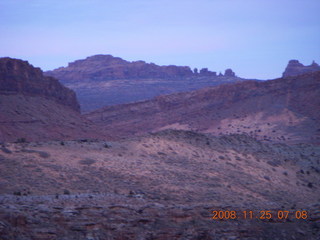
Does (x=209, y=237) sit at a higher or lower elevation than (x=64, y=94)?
lower

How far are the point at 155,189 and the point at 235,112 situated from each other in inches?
1628

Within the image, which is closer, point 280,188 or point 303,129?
point 280,188

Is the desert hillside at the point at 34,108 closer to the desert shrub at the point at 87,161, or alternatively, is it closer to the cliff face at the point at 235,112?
the cliff face at the point at 235,112

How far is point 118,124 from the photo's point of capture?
2312 inches

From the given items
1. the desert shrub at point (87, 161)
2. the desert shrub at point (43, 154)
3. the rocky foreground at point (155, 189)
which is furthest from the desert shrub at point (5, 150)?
the desert shrub at point (87, 161)

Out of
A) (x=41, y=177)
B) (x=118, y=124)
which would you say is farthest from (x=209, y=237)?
(x=118, y=124)

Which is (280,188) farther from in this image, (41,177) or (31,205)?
(31,205)

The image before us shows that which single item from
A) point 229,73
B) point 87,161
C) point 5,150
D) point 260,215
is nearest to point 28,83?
point 5,150

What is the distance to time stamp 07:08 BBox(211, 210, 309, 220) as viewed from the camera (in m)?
12.6

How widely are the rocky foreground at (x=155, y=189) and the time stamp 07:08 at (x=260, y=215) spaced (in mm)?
81

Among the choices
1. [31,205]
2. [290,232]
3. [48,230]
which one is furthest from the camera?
[290,232]

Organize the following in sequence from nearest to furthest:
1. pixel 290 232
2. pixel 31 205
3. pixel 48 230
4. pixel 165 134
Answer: pixel 48 230 < pixel 31 205 < pixel 290 232 < pixel 165 134

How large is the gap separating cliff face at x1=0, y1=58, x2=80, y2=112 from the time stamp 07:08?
31899 millimetres

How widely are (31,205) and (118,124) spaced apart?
4758 centimetres
